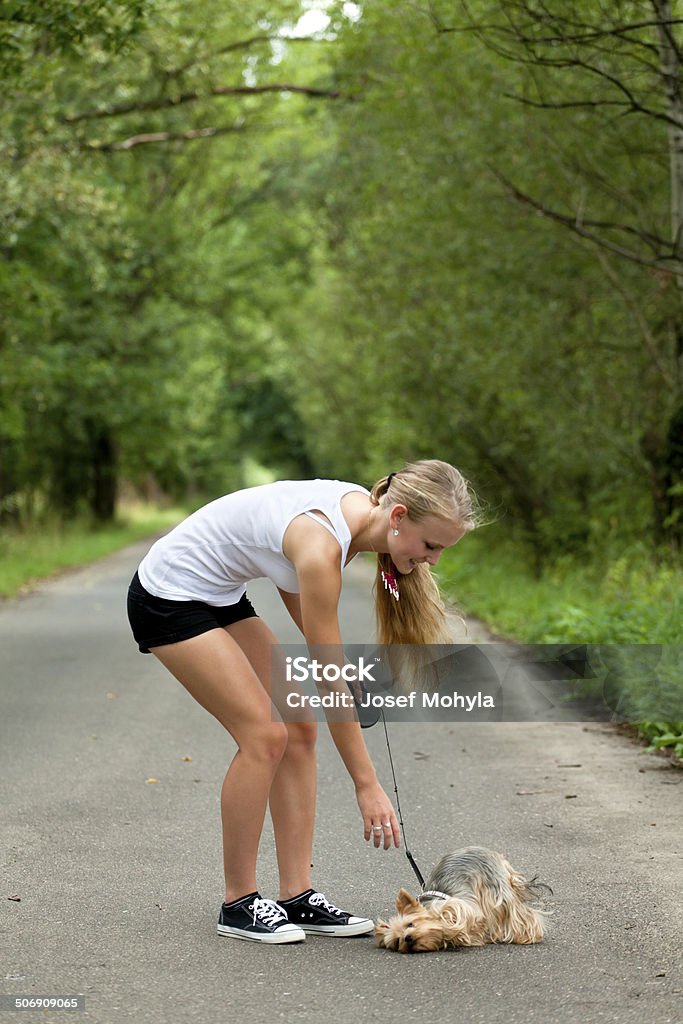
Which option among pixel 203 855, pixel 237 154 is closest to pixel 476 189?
pixel 203 855

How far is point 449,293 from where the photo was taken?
62.7 feet

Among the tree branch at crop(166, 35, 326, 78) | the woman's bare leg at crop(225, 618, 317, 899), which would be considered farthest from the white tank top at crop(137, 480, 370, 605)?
the tree branch at crop(166, 35, 326, 78)

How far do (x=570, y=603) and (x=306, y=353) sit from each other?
107 feet

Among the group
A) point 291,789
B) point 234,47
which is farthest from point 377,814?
point 234,47

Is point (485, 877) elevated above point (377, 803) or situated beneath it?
situated beneath

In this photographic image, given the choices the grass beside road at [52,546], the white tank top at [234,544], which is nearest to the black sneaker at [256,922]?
the white tank top at [234,544]

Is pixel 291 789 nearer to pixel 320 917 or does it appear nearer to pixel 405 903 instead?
pixel 320 917

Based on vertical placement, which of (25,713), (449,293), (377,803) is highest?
(449,293)

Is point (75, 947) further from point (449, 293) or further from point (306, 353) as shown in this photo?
point (306, 353)

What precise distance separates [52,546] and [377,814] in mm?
25287

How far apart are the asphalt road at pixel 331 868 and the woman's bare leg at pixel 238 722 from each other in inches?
16.3

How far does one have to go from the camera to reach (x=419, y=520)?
4.54m

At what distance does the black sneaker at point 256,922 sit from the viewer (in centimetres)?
490

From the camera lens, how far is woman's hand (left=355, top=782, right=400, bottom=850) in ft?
14.9
